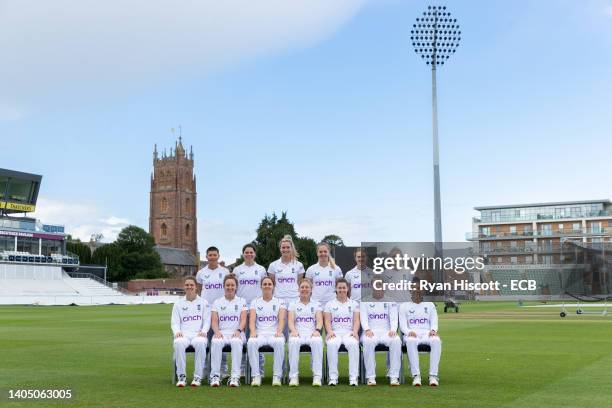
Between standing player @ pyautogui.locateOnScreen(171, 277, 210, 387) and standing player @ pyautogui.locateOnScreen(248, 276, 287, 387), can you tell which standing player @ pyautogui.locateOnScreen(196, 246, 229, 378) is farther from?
standing player @ pyautogui.locateOnScreen(248, 276, 287, 387)

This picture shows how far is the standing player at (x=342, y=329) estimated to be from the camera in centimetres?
1007

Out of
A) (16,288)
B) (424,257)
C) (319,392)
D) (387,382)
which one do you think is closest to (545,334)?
(424,257)

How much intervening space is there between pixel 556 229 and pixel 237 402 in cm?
10816

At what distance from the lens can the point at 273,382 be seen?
10.1 m

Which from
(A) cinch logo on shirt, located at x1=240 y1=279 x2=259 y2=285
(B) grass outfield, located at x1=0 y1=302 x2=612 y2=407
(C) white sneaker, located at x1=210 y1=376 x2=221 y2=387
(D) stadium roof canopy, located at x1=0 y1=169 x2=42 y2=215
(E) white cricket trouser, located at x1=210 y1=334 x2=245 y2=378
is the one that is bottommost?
(B) grass outfield, located at x1=0 y1=302 x2=612 y2=407

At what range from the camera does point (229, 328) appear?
10375 millimetres

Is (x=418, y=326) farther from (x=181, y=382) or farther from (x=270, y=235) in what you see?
(x=270, y=235)

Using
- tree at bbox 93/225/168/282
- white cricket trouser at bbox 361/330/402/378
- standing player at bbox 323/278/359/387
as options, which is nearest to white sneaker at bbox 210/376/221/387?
standing player at bbox 323/278/359/387

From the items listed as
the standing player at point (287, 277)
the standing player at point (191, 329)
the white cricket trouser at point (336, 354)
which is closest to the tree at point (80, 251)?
the standing player at point (287, 277)

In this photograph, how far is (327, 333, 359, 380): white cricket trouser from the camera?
10055mm

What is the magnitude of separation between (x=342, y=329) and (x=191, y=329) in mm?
2130

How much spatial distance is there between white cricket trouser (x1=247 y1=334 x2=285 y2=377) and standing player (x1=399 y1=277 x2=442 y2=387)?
1.73m

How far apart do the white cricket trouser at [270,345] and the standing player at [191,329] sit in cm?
65

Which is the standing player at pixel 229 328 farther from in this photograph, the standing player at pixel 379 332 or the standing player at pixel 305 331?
the standing player at pixel 379 332
